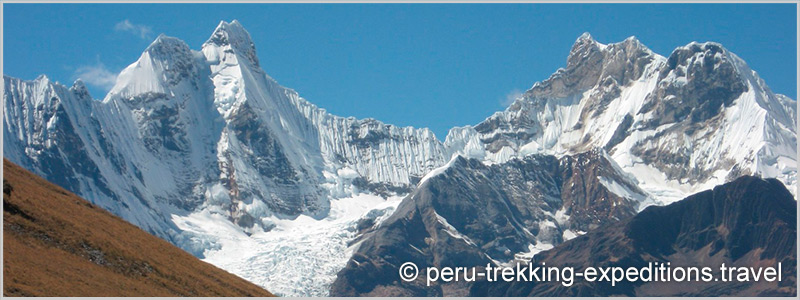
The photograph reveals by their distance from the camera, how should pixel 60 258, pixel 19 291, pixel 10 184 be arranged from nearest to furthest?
pixel 19 291
pixel 60 258
pixel 10 184

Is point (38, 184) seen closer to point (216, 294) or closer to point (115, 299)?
point (216, 294)

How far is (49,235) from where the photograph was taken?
13250cm

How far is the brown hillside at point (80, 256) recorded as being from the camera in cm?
12175

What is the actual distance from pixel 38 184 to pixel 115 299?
33.2 metres

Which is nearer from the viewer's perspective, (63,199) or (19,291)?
(19,291)

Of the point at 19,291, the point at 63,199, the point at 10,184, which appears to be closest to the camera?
the point at 19,291

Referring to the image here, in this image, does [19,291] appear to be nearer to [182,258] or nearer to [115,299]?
[115,299]

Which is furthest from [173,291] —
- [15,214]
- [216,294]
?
[15,214]

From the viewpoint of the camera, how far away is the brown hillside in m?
122

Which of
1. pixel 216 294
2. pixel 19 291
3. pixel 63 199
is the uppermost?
pixel 63 199

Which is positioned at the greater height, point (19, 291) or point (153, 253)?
point (153, 253)

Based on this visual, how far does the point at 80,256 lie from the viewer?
13250 centimetres

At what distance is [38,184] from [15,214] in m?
19.2

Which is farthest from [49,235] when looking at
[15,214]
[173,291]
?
[173,291]
